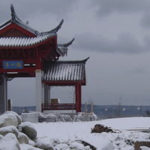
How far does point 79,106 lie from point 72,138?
372 inches

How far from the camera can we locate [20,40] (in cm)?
2334

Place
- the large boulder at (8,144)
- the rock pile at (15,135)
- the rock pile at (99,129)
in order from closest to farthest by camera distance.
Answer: the large boulder at (8,144)
the rock pile at (15,135)
the rock pile at (99,129)

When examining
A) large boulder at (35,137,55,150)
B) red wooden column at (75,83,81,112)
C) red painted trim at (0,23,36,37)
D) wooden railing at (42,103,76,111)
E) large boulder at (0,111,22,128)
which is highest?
red painted trim at (0,23,36,37)

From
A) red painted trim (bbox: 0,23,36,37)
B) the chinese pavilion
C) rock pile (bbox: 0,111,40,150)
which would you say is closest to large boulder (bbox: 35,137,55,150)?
rock pile (bbox: 0,111,40,150)

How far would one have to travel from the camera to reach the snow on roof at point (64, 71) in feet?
78.4

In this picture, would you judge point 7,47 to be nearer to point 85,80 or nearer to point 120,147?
point 85,80

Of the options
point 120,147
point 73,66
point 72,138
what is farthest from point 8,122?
point 73,66

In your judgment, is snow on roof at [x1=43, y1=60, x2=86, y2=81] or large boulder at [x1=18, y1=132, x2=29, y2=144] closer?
large boulder at [x1=18, y1=132, x2=29, y2=144]

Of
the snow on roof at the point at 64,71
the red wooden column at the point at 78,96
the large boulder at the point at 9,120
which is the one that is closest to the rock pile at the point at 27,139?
the large boulder at the point at 9,120

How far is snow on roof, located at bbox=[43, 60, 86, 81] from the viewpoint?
23.9 metres

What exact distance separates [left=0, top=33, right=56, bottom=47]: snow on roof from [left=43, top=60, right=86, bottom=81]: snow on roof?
2297 millimetres

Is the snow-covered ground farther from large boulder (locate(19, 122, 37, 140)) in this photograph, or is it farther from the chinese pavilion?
the chinese pavilion

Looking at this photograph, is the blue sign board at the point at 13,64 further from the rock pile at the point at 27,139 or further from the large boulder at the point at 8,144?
the large boulder at the point at 8,144

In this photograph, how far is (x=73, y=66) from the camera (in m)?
25.2
